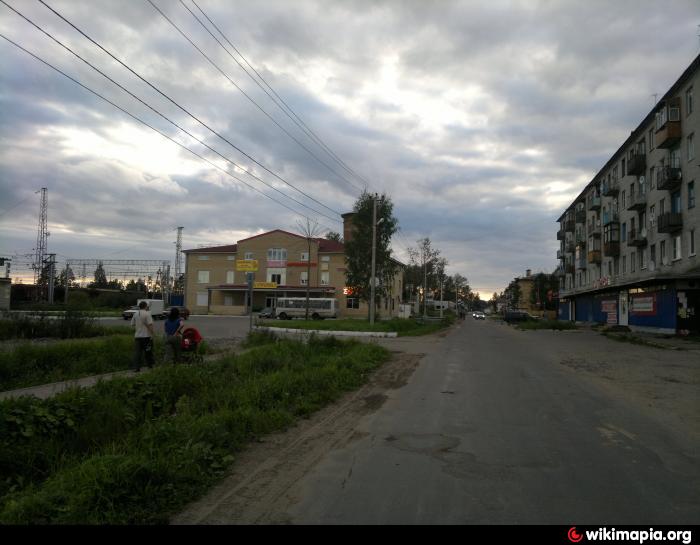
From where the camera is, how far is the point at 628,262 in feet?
155

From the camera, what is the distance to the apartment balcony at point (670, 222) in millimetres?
34781

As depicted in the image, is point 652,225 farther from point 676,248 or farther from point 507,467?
point 507,467

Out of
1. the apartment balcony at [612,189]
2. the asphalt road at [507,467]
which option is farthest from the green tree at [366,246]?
the asphalt road at [507,467]

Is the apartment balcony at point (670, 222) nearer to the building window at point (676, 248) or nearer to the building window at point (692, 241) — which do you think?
the building window at point (676, 248)

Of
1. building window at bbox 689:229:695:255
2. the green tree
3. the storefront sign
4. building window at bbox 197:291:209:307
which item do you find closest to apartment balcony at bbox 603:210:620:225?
the storefront sign

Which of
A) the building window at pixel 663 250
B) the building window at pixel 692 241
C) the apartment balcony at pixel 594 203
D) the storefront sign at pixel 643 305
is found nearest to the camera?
the building window at pixel 692 241

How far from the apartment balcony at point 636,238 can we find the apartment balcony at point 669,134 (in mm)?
7670

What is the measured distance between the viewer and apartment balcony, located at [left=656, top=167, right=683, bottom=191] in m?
35.0

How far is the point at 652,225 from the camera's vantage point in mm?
40344

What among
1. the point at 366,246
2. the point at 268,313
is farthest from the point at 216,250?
the point at 366,246

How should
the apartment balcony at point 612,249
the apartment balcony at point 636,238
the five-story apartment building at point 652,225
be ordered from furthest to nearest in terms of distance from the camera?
1. the apartment balcony at point 612,249
2. the apartment balcony at point 636,238
3. the five-story apartment building at point 652,225
